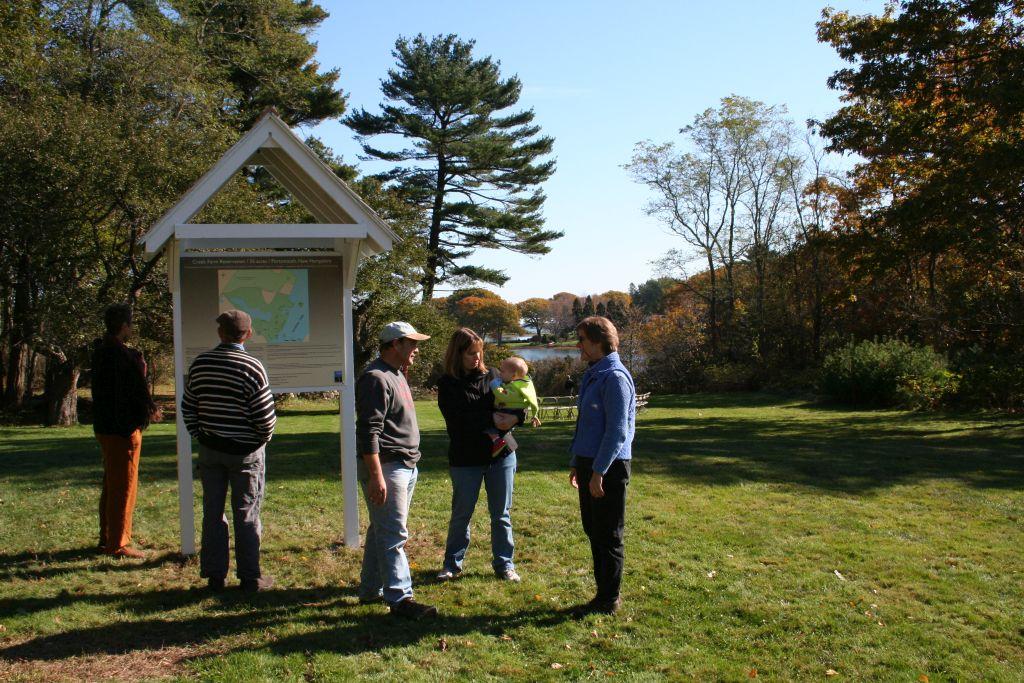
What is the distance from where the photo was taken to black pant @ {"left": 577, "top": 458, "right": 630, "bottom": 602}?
486 cm

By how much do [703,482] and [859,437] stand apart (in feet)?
22.7

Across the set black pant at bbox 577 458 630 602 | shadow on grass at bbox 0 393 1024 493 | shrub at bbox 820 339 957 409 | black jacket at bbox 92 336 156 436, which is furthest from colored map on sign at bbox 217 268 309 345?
shrub at bbox 820 339 957 409

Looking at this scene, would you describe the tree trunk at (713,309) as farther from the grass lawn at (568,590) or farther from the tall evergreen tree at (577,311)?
the grass lawn at (568,590)

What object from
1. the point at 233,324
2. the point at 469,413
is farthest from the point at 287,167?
the point at 469,413

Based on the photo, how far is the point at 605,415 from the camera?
4844mm

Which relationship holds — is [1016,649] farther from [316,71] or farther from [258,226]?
[316,71]

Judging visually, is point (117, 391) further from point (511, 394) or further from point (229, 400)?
point (511, 394)

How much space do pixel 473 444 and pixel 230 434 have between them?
1.61 metres

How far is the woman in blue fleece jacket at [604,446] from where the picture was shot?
4.74 metres

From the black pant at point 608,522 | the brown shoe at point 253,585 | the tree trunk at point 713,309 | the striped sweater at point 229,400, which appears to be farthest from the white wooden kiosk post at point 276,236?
the tree trunk at point 713,309

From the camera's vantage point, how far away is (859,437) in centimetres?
1509

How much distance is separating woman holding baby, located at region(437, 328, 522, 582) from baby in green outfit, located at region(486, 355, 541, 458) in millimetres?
10

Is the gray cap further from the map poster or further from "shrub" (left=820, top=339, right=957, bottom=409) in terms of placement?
"shrub" (left=820, top=339, right=957, bottom=409)

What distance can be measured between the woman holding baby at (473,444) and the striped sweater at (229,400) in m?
1.21
